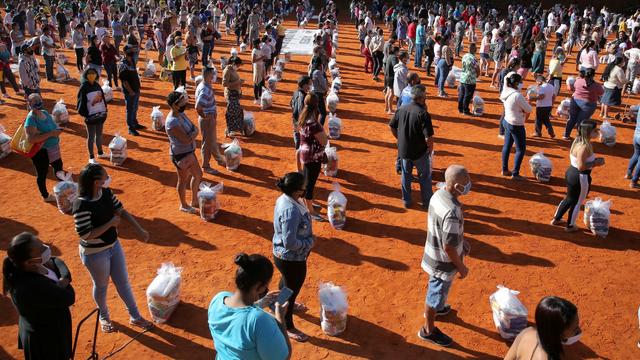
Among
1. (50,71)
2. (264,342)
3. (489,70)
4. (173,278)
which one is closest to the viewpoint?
(264,342)

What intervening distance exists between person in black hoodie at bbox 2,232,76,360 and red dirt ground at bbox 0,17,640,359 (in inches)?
52.0

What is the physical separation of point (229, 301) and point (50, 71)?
14984 mm

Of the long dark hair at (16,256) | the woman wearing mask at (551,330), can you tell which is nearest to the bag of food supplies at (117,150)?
the long dark hair at (16,256)

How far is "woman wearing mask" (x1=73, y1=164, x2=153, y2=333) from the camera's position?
15.2 ft

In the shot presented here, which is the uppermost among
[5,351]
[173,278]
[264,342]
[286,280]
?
[264,342]

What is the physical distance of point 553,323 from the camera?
9.98 ft

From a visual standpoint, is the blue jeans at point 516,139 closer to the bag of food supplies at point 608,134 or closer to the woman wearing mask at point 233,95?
the bag of food supplies at point 608,134

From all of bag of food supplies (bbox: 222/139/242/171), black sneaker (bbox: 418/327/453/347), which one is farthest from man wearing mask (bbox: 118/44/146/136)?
black sneaker (bbox: 418/327/453/347)

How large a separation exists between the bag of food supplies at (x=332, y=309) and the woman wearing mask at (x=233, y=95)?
5764 millimetres

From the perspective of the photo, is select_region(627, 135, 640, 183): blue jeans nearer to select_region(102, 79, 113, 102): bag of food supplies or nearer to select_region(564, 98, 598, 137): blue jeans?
select_region(564, 98, 598, 137): blue jeans

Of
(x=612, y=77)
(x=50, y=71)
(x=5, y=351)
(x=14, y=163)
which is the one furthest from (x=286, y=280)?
(x=50, y=71)

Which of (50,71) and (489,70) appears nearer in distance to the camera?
(50,71)

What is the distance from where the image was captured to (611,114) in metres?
13.2

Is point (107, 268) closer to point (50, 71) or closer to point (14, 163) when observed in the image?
point (14, 163)
